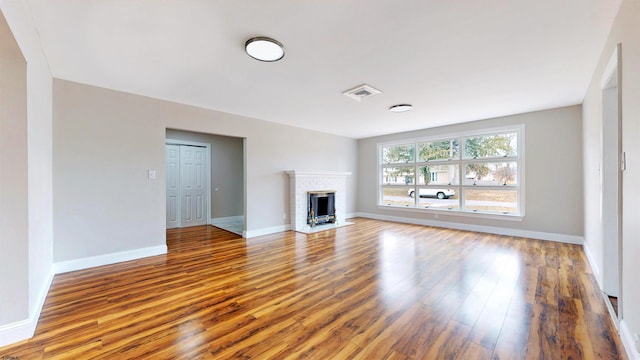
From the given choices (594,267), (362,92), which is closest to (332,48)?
(362,92)

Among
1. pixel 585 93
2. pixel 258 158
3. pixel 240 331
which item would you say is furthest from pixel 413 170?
pixel 240 331

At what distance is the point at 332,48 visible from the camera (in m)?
2.41

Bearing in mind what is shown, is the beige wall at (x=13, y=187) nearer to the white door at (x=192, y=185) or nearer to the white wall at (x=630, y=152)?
the white wall at (x=630, y=152)

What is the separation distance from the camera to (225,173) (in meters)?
6.94

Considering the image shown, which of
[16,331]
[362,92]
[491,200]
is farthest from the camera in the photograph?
[491,200]

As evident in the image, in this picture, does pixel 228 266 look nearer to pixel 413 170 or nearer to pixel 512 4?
pixel 512 4

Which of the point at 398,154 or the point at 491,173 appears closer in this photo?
the point at 491,173

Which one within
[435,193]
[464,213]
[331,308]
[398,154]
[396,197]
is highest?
[398,154]

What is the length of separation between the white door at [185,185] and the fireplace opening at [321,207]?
2.91m

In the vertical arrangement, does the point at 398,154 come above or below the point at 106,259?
above

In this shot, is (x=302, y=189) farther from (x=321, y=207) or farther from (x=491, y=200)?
(x=491, y=200)

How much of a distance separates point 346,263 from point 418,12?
2.87m

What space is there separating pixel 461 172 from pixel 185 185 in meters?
6.63

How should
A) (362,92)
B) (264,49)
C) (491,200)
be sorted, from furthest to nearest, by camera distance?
1. (491,200)
2. (362,92)
3. (264,49)
